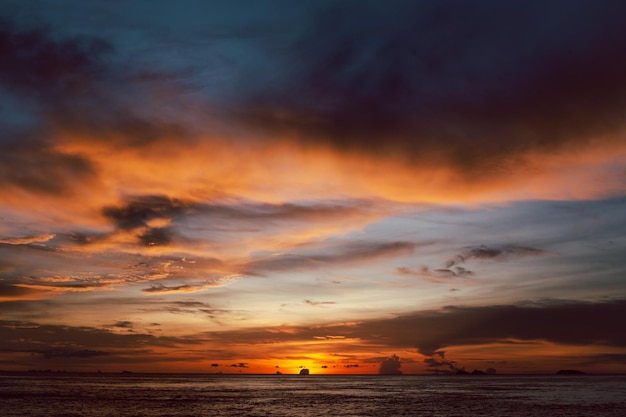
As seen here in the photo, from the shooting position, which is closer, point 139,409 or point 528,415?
point 528,415

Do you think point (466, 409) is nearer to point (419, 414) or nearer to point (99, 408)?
point (419, 414)

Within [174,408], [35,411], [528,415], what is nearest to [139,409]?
[174,408]

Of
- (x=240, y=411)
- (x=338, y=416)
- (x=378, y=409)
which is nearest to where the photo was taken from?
(x=338, y=416)

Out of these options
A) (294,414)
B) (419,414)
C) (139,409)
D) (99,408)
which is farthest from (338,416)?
(99,408)

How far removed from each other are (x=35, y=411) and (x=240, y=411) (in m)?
37.3

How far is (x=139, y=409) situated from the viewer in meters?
107

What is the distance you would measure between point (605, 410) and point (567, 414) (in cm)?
1300

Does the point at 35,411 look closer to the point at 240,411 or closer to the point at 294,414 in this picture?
the point at 240,411

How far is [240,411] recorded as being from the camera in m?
105

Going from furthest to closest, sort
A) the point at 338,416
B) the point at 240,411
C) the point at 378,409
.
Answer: the point at 378,409
the point at 240,411
the point at 338,416

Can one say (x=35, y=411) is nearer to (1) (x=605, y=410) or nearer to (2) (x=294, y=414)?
(2) (x=294, y=414)

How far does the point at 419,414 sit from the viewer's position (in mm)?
97938

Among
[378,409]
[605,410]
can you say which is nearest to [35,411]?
[378,409]

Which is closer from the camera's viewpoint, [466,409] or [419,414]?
[419,414]
